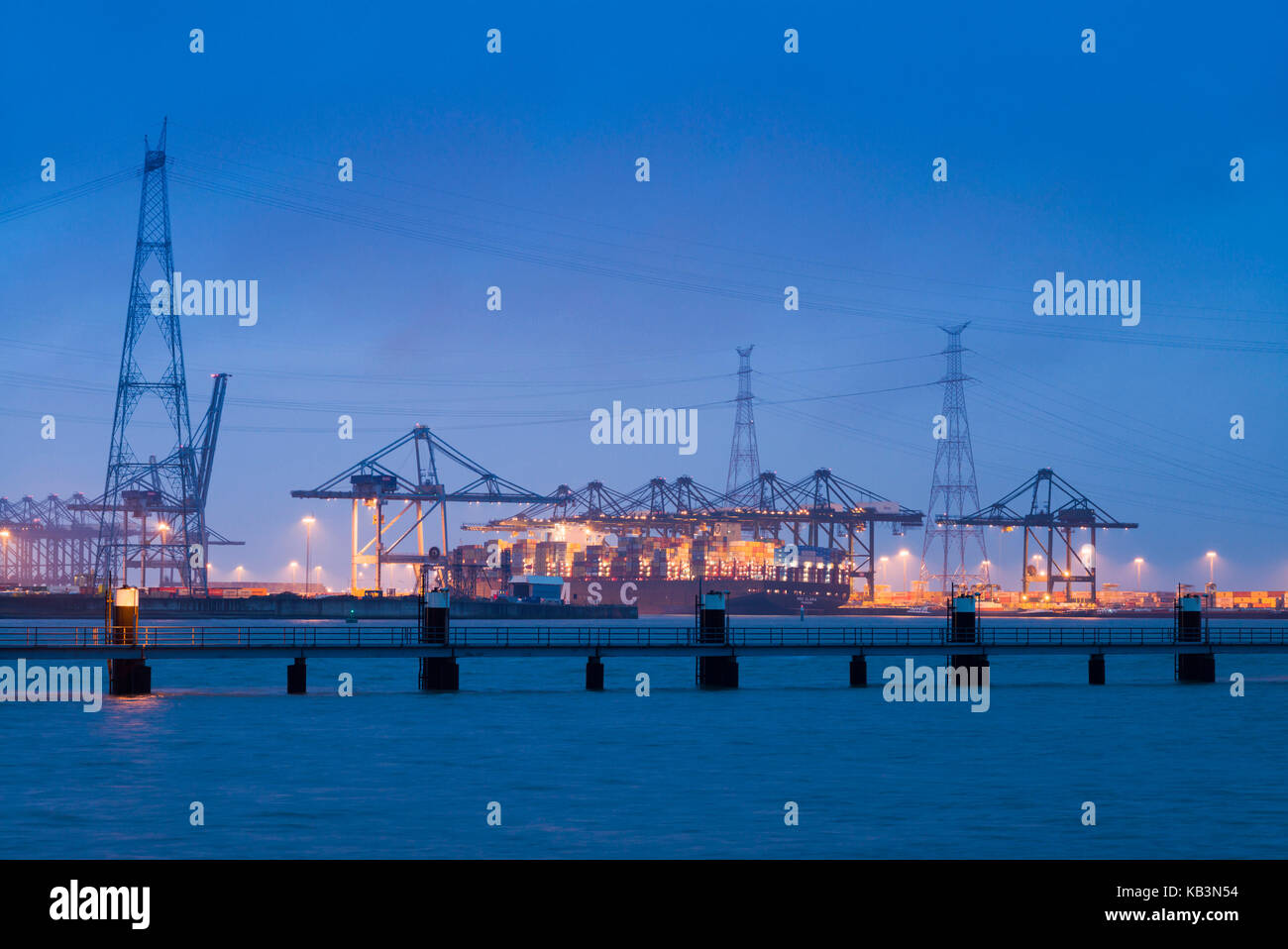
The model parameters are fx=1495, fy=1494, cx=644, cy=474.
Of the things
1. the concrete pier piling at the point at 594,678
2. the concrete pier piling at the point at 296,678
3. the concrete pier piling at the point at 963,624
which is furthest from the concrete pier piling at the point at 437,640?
the concrete pier piling at the point at 963,624

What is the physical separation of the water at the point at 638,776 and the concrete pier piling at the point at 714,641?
1.71 meters

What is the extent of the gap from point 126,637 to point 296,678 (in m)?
8.32

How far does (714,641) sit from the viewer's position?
66.2 m

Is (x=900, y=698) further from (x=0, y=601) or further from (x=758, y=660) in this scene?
(x=0, y=601)

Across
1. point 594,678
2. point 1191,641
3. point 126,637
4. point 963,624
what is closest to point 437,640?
point 594,678

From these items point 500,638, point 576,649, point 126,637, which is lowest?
point 500,638

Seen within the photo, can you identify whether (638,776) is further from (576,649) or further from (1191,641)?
(1191,641)

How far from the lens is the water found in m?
29.6

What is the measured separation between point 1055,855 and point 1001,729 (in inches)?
1072

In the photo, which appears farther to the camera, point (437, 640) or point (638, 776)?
point (437, 640)

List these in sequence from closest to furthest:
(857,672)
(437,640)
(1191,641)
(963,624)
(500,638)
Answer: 1. (437,640)
2. (963,624)
3. (857,672)
4. (1191,641)
5. (500,638)

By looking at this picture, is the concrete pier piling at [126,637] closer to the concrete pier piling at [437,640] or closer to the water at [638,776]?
the water at [638,776]

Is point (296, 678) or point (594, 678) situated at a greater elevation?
point (296, 678)
